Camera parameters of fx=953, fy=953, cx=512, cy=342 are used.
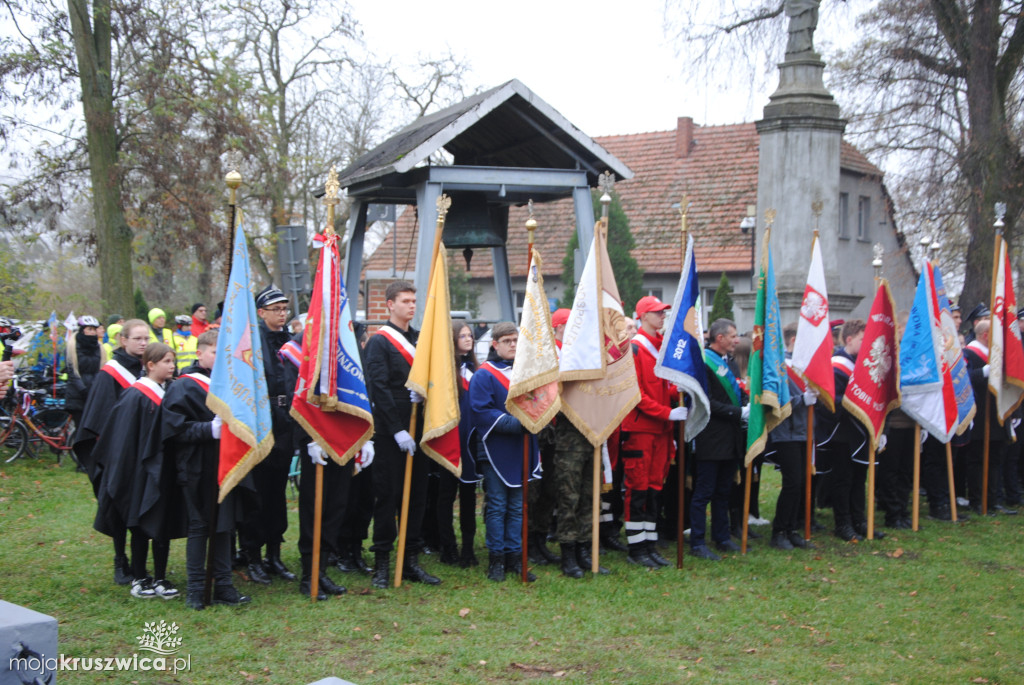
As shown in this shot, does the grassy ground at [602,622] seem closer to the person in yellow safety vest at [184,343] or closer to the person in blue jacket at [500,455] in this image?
the person in blue jacket at [500,455]

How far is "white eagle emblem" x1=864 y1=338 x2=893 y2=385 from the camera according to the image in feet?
30.0

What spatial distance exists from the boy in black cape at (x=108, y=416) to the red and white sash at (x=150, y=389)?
1.23 ft

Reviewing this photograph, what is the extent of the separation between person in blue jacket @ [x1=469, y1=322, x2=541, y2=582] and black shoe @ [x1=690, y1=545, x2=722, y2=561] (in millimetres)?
1705

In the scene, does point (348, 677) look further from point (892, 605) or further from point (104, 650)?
point (892, 605)

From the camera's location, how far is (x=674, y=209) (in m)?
28.4

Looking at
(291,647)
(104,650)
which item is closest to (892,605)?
(291,647)

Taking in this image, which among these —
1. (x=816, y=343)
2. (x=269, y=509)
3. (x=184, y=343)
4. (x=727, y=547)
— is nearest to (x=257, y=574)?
(x=269, y=509)

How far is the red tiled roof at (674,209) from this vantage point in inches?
1060

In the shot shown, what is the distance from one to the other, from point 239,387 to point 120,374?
1.56 m

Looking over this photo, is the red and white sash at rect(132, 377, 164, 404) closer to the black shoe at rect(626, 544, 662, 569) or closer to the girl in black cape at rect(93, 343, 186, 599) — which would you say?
the girl in black cape at rect(93, 343, 186, 599)

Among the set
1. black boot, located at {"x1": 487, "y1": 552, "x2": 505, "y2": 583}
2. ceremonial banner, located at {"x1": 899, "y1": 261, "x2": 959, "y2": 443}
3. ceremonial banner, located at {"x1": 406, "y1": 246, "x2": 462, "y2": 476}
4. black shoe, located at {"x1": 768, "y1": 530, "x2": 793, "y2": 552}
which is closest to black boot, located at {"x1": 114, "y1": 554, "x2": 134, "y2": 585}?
ceremonial banner, located at {"x1": 406, "y1": 246, "x2": 462, "y2": 476}

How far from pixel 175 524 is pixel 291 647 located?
150 cm

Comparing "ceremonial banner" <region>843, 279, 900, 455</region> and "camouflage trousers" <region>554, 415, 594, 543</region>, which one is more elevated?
"ceremonial banner" <region>843, 279, 900, 455</region>

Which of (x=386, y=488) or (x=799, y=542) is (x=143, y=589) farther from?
(x=799, y=542)
